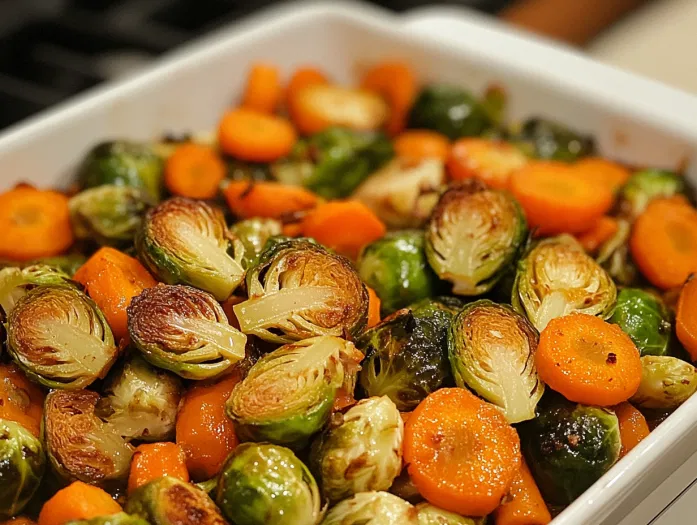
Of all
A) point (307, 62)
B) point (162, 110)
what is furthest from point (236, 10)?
point (162, 110)

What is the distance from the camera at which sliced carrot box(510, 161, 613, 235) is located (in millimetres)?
1976

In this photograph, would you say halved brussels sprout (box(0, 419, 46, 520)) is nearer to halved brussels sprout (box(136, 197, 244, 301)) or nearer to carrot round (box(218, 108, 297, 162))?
halved brussels sprout (box(136, 197, 244, 301))

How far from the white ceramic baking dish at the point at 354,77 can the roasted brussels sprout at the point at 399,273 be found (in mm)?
830

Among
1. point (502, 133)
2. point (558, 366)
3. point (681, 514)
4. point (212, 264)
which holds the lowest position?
point (681, 514)

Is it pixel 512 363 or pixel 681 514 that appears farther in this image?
pixel 681 514

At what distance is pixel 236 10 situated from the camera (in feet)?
11.6

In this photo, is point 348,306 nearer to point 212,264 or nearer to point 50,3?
point 212,264

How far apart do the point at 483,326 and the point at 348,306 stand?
0.78ft

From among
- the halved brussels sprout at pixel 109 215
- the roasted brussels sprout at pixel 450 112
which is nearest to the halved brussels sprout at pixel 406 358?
the halved brussels sprout at pixel 109 215

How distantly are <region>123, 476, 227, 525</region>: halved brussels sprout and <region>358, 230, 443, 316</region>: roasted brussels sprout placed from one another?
0.60 meters

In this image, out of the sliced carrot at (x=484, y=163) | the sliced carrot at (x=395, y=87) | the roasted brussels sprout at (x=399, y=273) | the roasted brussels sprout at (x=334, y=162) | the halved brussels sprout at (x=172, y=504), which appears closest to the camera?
the halved brussels sprout at (x=172, y=504)

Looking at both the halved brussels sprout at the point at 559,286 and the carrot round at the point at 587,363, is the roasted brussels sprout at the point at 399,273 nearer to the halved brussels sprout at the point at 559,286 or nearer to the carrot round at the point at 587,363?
the halved brussels sprout at the point at 559,286

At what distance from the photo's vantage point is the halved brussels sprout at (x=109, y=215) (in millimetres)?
1951

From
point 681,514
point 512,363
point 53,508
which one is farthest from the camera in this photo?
point 681,514
